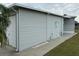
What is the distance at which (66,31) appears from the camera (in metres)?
26.5

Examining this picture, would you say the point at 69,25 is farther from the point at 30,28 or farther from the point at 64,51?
the point at 64,51

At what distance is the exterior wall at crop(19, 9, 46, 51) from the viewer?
10633mm

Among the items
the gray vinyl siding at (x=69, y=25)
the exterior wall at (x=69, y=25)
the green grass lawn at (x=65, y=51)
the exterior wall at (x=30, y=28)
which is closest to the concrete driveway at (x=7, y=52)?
the exterior wall at (x=30, y=28)

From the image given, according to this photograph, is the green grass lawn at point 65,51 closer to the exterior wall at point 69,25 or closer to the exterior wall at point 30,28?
the exterior wall at point 30,28

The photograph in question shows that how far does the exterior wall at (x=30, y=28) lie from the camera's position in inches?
419

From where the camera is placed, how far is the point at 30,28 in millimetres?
11750

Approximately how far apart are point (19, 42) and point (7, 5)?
8.21 ft

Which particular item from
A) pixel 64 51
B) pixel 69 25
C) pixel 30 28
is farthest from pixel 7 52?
pixel 69 25

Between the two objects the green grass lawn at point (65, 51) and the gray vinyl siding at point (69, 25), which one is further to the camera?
the gray vinyl siding at point (69, 25)

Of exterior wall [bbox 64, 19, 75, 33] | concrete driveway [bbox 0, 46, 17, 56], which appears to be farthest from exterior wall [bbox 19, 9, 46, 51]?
exterior wall [bbox 64, 19, 75, 33]

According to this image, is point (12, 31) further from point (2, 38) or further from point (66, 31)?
point (66, 31)

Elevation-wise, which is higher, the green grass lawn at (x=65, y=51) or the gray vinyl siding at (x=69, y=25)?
the gray vinyl siding at (x=69, y=25)

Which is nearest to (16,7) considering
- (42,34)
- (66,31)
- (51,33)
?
(42,34)

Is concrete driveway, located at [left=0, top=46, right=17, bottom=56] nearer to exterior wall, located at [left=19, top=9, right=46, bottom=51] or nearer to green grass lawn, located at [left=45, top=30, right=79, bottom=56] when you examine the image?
exterior wall, located at [left=19, top=9, right=46, bottom=51]
